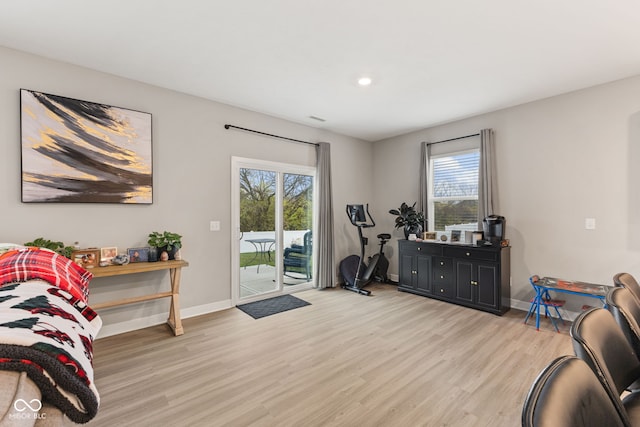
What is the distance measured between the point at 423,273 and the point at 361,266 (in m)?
1.13

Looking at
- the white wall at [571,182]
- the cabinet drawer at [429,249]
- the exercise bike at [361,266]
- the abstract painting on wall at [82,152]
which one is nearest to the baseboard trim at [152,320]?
the abstract painting on wall at [82,152]

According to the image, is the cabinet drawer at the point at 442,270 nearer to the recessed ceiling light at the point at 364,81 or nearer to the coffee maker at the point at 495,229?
the coffee maker at the point at 495,229

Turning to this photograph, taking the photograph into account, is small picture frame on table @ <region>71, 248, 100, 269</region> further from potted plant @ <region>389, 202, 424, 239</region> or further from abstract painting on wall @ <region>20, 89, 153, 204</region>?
potted plant @ <region>389, 202, 424, 239</region>

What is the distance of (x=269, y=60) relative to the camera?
2838 mm

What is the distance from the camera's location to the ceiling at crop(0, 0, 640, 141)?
2135 millimetres

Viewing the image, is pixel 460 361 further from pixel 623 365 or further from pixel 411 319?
pixel 623 365

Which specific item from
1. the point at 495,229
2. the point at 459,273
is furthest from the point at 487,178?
the point at 459,273

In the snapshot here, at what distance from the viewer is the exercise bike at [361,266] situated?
195 inches

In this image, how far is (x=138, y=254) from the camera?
10.3 ft

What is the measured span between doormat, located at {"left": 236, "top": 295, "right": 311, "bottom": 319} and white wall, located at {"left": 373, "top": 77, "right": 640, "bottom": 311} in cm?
315

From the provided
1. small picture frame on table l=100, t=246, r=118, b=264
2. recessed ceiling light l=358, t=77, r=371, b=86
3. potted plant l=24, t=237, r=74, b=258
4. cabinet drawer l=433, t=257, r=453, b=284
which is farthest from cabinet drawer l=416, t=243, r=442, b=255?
potted plant l=24, t=237, r=74, b=258

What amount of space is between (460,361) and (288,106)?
3.67m

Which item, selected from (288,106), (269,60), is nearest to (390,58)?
(269,60)

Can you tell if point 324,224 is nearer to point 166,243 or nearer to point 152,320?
point 166,243
